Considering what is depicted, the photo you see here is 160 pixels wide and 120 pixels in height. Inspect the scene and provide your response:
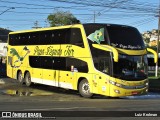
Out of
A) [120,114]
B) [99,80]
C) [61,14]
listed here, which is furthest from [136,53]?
[61,14]

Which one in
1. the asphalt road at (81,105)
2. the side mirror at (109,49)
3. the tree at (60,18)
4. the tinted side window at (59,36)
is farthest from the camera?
the tree at (60,18)

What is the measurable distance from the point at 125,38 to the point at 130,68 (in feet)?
5.18

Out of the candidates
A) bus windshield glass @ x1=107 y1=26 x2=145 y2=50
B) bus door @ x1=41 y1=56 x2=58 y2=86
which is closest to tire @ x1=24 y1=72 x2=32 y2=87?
bus door @ x1=41 y1=56 x2=58 y2=86

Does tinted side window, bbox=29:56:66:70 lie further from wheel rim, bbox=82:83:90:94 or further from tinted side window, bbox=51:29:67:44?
wheel rim, bbox=82:83:90:94

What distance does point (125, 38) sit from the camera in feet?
71.1

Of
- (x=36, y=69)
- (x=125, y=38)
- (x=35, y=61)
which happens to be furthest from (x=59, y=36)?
(x=125, y=38)

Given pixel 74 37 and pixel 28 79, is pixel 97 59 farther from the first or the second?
pixel 28 79

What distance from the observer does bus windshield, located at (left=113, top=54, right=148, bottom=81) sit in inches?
824

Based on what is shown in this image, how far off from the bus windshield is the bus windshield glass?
561 mm

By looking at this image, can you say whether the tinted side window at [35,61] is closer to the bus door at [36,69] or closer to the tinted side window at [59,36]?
the bus door at [36,69]

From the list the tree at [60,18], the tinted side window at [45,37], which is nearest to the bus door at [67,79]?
the tinted side window at [45,37]

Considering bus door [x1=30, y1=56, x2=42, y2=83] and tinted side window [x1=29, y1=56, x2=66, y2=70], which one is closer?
tinted side window [x1=29, y1=56, x2=66, y2=70]

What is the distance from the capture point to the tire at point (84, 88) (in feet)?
73.2

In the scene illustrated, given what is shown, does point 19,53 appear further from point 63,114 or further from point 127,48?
point 63,114
